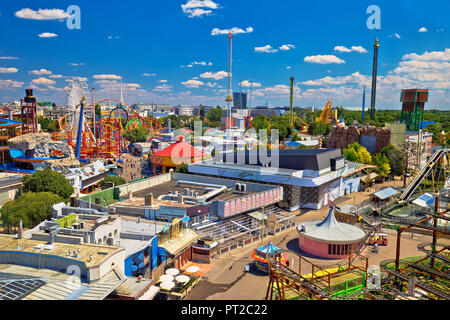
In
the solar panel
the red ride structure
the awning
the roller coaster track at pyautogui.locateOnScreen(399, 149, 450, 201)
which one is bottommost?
the awning

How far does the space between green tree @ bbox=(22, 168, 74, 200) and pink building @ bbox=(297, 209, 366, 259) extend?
23451mm

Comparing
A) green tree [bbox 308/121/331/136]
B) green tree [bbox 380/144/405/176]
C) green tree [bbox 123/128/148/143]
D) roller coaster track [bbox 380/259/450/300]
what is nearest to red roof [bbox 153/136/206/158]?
green tree [bbox 380/144/405/176]

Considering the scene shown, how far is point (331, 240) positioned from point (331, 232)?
858 mm

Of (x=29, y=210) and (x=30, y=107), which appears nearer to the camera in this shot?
(x=29, y=210)

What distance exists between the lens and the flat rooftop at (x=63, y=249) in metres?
16.7

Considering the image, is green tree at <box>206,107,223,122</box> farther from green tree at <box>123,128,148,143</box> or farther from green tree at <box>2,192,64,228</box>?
green tree at <box>2,192,64,228</box>

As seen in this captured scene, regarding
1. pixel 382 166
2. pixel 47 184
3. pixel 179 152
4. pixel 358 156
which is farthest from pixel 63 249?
pixel 358 156

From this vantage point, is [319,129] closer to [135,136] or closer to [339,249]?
[135,136]

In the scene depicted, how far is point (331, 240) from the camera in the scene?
25.9 m

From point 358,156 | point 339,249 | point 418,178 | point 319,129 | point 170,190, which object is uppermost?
point 319,129

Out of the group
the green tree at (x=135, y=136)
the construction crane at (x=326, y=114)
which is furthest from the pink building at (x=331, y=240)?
the construction crane at (x=326, y=114)

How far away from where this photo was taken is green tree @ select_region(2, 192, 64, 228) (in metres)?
27.9

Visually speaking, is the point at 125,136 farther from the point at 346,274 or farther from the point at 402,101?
the point at 346,274
